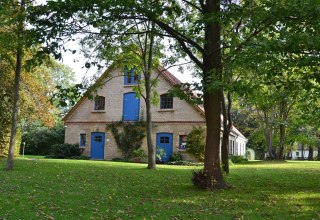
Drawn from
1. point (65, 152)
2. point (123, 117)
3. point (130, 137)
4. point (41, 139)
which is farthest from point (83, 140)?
point (41, 139)

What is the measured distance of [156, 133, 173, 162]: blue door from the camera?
104 ft

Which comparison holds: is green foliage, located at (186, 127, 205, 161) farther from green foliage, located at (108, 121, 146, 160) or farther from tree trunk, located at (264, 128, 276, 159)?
tree trunk, located at (264, 128, 276, 159)

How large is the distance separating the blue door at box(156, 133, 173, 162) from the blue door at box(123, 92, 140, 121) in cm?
275

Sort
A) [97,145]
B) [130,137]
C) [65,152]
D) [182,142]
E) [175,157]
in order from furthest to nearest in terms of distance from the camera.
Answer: [97,145] < [65,152] < [130,137] < [182,142] < [175,157]

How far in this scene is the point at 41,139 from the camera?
147ft

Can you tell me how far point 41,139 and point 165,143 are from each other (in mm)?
18807

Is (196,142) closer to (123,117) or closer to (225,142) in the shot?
(123,117)

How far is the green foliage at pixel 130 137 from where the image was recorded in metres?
32.7

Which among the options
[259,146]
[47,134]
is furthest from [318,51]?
[259,146]

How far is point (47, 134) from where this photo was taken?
4481 centimetres

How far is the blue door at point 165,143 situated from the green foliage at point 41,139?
16781 millimetres

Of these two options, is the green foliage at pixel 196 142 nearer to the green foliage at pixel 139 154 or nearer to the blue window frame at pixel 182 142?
the blue window frame at pixel 182 142

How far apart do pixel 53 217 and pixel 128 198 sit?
311 centimetres

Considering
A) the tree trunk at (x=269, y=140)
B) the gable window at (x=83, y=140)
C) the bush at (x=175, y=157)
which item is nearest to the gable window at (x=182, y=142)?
the bush at (x=175, y=157)
